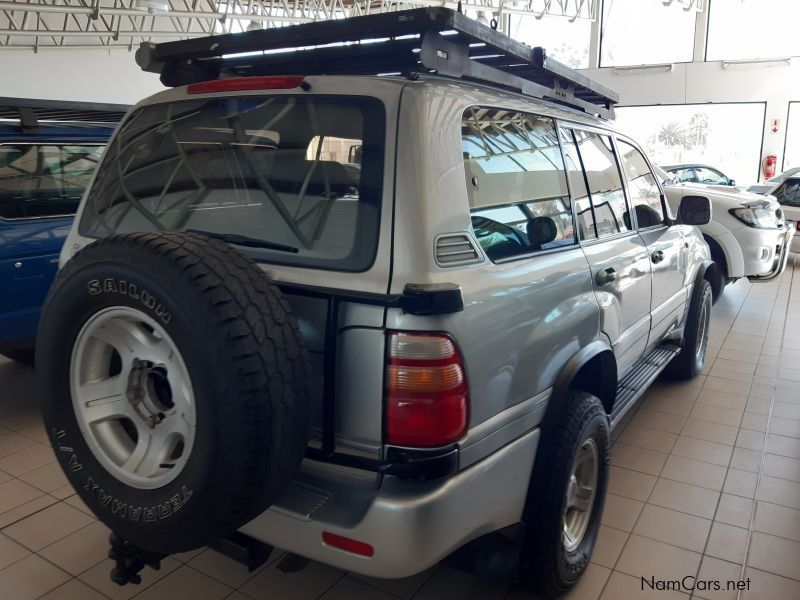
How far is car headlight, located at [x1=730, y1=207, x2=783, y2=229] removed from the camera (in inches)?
257

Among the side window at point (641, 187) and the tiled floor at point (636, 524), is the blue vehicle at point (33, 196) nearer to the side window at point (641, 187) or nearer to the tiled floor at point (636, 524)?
the tiled floor at point (636, 524)

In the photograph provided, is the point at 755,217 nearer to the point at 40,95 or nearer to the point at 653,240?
the point at 653,240

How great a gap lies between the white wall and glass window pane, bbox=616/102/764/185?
13380mm

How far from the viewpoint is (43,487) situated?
3.13 m

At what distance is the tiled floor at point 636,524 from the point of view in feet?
7.89

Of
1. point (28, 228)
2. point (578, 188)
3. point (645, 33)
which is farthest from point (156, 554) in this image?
point (645, 33)

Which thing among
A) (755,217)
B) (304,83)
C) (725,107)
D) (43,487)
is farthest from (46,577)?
(725,107)

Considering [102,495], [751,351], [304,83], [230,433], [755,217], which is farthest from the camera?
[755,217]

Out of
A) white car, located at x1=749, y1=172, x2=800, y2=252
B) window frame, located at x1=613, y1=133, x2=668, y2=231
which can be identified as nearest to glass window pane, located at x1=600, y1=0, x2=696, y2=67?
white car, located at x1=749, y1=172, x2=800, y2=252

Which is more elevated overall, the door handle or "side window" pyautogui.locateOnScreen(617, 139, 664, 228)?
"side window" pyautogui.locateOnScreen(617, 139, 664, 228)

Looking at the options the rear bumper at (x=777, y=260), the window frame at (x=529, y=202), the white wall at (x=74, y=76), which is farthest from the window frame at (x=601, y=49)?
the window frame at (x=529, y=202)

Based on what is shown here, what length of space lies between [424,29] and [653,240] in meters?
1.94

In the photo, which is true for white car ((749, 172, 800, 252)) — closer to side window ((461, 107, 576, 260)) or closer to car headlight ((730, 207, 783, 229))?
car headlight ((730, 207, 783, 229))

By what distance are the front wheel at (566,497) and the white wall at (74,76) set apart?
13.8 m
